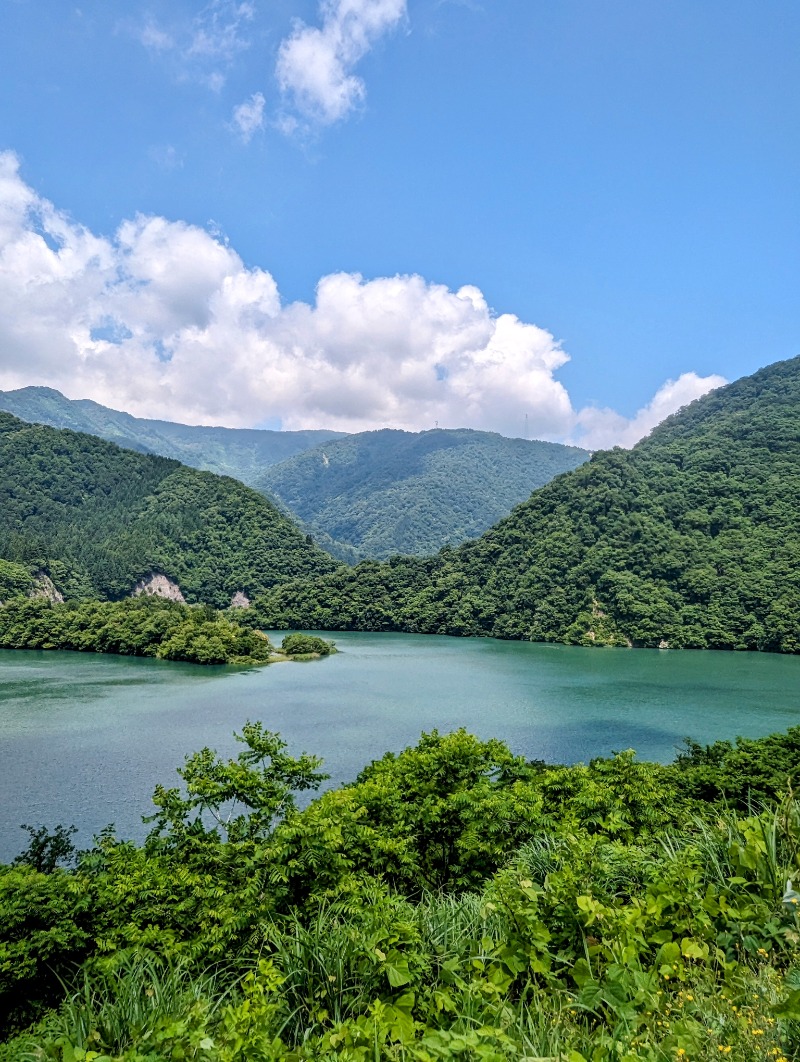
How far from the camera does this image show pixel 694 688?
41.1 m

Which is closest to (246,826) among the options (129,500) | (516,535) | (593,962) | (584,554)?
(593,962)

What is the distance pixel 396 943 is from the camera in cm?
392

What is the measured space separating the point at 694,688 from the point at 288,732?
2785 cm

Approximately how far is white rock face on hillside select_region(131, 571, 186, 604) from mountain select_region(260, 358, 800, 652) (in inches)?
611

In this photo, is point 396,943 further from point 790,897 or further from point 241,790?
point 241,790

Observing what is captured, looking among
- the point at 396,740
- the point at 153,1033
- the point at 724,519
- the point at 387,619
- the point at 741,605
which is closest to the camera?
the point at 153,1033

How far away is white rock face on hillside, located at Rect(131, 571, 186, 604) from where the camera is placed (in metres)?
92.6

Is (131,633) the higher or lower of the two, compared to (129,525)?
lower

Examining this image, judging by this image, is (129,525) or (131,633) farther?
(129,525)

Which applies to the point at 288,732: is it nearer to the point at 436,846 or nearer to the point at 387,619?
the point at 436,846

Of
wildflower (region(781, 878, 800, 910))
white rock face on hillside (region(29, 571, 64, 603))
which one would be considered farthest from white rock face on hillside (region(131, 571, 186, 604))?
wildflower (region(781, 878, 800, 910))

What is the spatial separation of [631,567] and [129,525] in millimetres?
82099

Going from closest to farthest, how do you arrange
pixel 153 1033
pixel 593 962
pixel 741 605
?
pixel 153 1033
pixel 593 962
pixel 741 605

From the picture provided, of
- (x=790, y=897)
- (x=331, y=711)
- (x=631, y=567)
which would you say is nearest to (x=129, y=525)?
(x=631, y=567)
